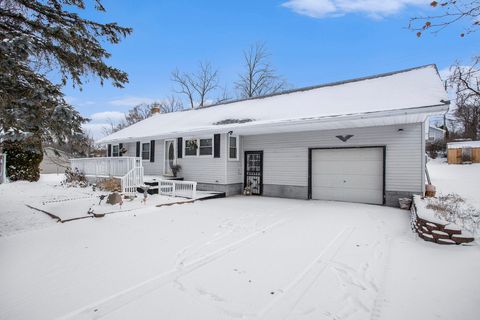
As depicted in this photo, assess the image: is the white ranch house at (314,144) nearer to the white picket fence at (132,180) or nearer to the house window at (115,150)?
the white picket fence at (132,180)

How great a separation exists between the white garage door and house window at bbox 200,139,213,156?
4.73 metres

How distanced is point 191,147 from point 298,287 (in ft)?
33.9

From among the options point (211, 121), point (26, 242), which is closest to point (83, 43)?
point (26, 242)

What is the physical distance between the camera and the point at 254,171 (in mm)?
12164

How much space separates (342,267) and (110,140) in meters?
15.9

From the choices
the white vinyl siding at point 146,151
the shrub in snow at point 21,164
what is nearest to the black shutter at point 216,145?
the white vinyl siding at point 146,151

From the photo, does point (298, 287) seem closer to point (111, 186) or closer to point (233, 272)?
point (233, 272)

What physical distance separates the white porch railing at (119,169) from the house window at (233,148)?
386cm

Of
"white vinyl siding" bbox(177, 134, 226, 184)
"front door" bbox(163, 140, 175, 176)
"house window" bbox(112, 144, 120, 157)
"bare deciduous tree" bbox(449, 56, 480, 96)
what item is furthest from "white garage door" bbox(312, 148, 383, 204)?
"house window" bbox(112, 144, 120, 157)

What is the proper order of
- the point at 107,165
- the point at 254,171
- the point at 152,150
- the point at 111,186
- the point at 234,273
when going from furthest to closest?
the point at 152,150
the point at 107,165
the point at 254,171
the point at 111,186
the point at 234,273

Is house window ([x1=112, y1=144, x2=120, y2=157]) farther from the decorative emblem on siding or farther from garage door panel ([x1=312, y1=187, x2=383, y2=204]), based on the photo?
the decorative emblem on siding

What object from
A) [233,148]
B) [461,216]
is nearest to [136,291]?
[461,216]

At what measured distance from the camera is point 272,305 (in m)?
2.89

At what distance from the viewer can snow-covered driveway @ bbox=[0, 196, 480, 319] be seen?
281 centimetres
